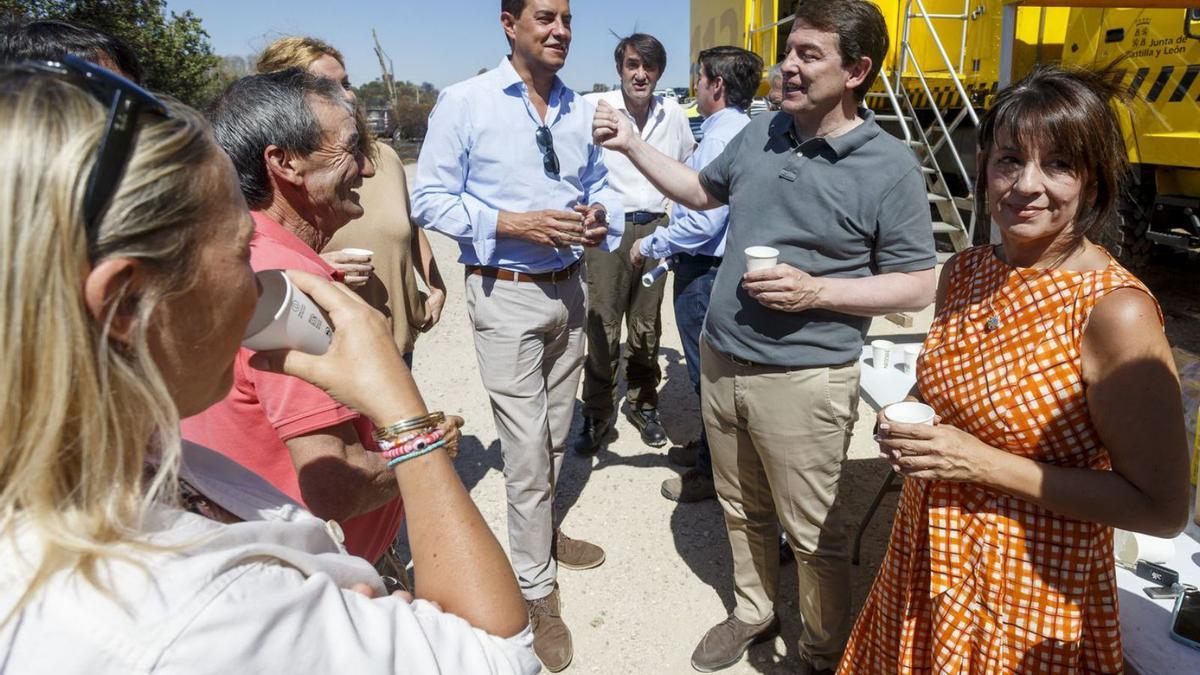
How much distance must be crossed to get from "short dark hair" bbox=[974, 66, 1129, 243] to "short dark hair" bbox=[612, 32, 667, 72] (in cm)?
351

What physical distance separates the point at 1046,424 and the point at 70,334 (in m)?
1.63

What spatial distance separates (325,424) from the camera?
1401 millimetres

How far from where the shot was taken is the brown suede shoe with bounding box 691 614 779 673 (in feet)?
8.75

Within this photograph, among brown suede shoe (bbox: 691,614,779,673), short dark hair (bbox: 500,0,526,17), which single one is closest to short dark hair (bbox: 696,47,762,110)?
short dark hair (bbox: 500,0,526,17)

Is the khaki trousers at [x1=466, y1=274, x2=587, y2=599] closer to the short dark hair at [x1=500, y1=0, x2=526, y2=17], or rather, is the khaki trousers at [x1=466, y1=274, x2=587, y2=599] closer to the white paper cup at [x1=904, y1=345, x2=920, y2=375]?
the short dark hair at [x1=500, y1=0, x2=526, y2=17]

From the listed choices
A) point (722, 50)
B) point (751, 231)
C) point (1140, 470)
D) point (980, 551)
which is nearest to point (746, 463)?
point (751, 231)

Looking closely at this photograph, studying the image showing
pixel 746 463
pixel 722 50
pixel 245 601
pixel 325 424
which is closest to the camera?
pixel 245 601

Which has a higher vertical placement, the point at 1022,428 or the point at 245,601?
the point at 245,601

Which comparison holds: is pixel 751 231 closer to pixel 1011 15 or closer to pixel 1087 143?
pixel 1087 143

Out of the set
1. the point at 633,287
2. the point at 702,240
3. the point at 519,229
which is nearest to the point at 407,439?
the point at 519,229

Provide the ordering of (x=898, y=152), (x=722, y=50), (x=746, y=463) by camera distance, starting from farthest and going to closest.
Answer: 1. (x=722, y=50)
2. (x=746, y=463)
3. (x=898, y=152)

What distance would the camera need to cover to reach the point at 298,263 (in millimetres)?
1476

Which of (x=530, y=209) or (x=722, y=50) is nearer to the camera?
(x=530, y=209)

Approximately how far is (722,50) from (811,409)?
292 centimetres
